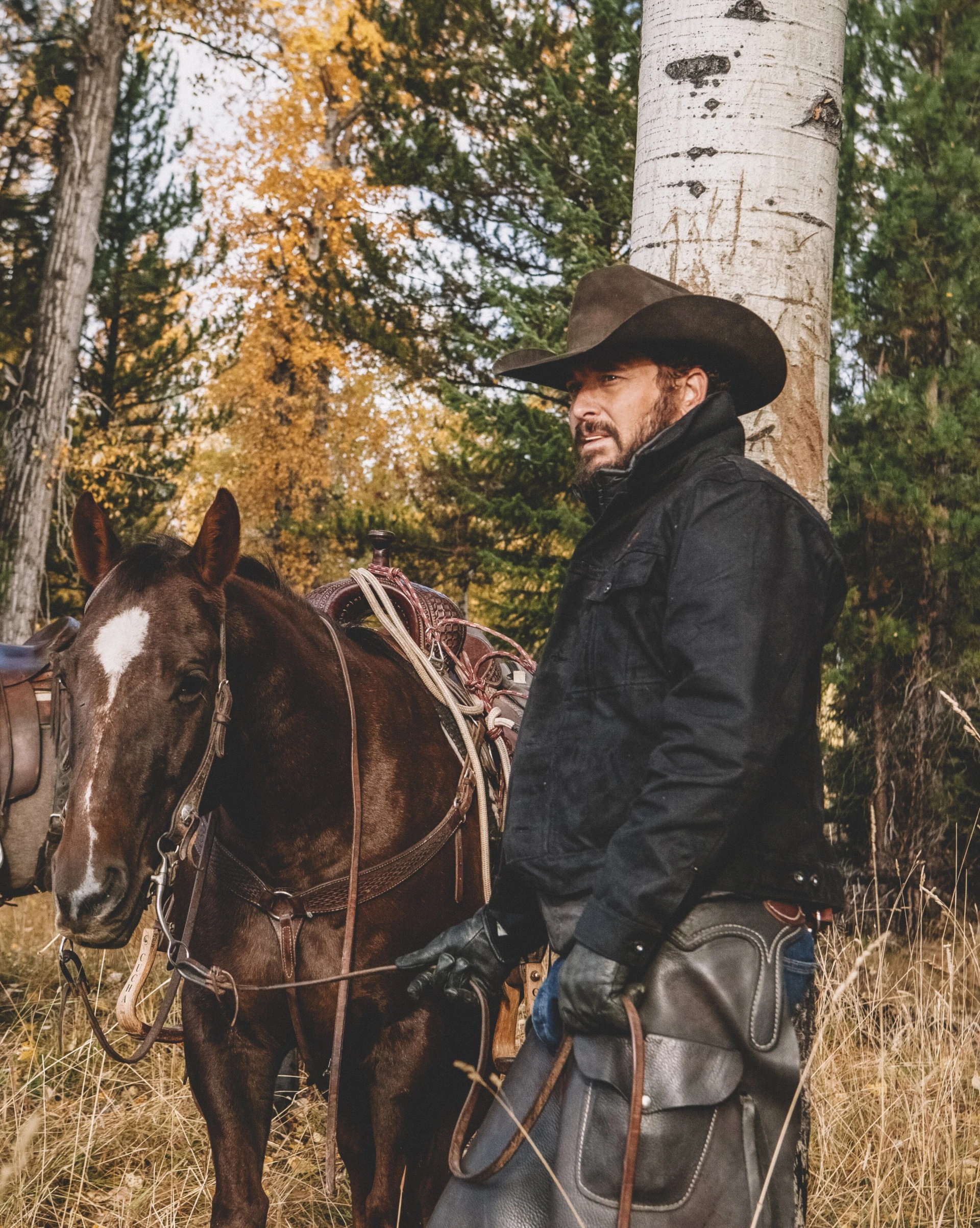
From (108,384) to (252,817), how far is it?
12.8m

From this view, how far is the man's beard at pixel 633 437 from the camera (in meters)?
1.96

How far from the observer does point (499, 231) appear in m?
11.2

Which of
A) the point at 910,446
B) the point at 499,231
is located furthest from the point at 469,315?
the point at 910,446

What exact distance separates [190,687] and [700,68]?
1709 millimetres

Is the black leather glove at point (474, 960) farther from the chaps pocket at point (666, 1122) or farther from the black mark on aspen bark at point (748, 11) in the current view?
the black mark on aspen bark at point (748, 11)

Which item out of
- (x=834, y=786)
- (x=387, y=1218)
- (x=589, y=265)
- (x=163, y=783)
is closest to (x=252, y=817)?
(x=163, y=783)

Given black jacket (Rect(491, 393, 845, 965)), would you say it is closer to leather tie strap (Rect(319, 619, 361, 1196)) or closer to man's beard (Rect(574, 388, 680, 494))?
man's beard (Rect(574, 388, 680, 494))

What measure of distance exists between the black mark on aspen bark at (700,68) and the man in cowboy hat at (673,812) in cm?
71

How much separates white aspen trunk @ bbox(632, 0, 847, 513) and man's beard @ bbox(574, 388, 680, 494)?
0.45 meters

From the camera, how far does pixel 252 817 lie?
251 cm

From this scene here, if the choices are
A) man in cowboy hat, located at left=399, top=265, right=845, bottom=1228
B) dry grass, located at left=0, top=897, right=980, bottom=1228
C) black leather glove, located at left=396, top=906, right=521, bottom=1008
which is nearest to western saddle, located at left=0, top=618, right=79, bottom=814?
dry grass, located at left=0, top=897, right=980, bottom=1228

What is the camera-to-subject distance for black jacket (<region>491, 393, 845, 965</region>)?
155cm

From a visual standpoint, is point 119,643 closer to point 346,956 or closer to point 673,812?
point 346,956

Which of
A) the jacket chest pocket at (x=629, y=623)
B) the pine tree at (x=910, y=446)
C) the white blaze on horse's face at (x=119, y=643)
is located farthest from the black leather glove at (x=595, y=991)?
the pine tree at (x=910, y=446)
